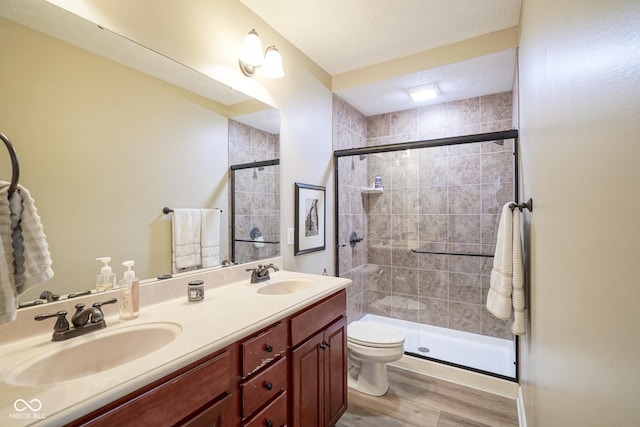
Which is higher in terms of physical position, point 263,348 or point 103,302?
point 103,302

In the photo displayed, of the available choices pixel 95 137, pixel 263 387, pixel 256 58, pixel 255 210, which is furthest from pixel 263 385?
pixel 256 58

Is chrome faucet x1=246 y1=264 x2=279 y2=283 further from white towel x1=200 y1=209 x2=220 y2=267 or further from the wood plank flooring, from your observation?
the wood plank flooring

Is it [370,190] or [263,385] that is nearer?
[263,385]

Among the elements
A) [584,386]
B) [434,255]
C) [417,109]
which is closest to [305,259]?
[434,255]

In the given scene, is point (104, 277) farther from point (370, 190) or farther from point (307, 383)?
point (370, 190)

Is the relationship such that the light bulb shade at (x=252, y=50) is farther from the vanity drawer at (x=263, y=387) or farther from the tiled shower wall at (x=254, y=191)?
the vanity drawer at (x=263, y=387)

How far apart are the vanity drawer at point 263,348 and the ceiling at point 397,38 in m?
1.94

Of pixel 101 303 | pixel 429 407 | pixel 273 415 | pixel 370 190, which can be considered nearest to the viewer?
pixel 101 303

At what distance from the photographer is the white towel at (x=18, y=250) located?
2.32ft

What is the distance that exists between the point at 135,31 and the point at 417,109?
8.92 feet

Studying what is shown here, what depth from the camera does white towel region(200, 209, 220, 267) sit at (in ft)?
5.30

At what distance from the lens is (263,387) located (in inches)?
45.3

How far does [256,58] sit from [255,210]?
3.16 ft

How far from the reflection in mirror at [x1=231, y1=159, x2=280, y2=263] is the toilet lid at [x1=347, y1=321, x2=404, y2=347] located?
87 cm
